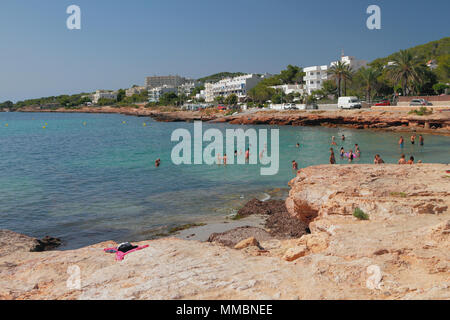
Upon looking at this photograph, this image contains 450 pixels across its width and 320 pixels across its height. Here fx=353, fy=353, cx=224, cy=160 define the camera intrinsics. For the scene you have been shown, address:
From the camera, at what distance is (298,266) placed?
19.9ft

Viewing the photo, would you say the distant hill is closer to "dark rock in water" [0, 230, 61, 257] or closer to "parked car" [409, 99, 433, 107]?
"parked car" [409, 99, 433, 107]

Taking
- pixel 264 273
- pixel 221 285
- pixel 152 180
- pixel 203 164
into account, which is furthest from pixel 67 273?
pixel 203 164

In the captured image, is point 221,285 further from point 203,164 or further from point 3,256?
point 203,164

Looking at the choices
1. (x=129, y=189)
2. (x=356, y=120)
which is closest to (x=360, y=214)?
(x=129, y=189)

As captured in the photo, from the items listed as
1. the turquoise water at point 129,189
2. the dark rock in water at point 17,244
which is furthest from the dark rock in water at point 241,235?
the dark rock in water at point 17,244

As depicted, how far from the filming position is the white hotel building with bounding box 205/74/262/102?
13200 centimetres

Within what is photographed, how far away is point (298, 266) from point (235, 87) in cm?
13347

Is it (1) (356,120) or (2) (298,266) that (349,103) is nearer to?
(1) (356,120)

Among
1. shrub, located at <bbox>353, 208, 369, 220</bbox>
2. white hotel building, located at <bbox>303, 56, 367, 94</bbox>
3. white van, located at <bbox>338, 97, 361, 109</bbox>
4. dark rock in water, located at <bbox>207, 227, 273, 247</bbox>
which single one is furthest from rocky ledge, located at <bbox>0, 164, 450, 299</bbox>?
white hotel building, located at <bbox>303, 56, 367, 94</bbox>

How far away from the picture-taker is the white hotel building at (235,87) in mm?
132000

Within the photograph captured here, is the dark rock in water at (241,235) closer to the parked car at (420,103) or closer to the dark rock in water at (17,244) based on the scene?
the dark rock in water at (17,244)

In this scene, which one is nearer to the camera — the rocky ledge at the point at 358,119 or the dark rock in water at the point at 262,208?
the dark rock in water at the point at 262,208

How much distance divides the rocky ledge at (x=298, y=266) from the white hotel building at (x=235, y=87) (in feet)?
395

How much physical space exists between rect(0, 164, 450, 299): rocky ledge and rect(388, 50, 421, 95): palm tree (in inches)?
2138
